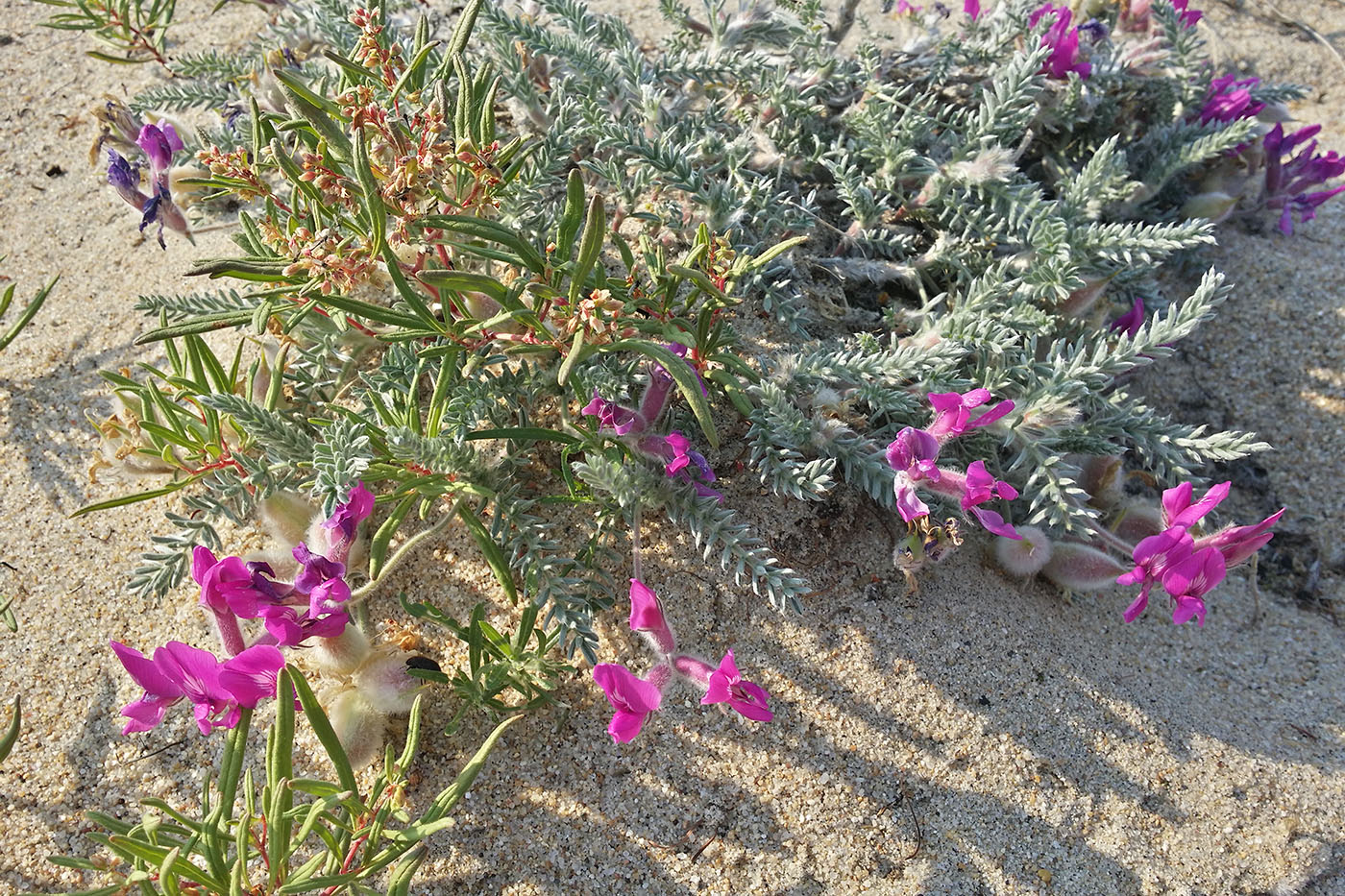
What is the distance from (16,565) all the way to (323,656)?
0.78 metres

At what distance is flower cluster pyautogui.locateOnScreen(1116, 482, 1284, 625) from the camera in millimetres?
1782

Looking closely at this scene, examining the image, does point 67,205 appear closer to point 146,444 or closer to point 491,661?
point 146,444

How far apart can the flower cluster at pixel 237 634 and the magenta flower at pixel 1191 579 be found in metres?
1.54

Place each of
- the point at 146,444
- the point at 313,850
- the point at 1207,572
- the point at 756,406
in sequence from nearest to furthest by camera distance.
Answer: the point at 313,850, the point at 1207,572, the point at 146,444, the point at 756,406

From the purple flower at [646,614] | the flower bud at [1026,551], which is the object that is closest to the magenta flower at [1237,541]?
the flower bud at [1026,551]

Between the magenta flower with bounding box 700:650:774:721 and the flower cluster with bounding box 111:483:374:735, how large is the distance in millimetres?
643

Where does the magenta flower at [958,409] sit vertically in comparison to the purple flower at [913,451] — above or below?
above

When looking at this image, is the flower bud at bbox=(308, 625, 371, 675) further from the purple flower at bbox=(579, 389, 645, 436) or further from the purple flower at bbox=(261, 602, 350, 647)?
the purple flower at bbox=(579, 389, 645, 436)

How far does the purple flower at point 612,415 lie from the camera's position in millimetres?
1744

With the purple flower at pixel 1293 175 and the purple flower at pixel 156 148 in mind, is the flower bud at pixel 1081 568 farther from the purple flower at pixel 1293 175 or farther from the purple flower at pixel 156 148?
the purple flower at pixel 156 148

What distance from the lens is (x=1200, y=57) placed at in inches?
110

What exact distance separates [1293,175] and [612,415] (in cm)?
248

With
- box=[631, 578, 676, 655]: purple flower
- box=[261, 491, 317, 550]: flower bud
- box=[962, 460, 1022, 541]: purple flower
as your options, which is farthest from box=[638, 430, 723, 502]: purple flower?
box=[261, 491, 317, 550]: flower bud

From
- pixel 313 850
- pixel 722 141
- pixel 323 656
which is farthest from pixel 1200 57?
pixel 313 850
